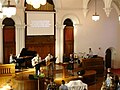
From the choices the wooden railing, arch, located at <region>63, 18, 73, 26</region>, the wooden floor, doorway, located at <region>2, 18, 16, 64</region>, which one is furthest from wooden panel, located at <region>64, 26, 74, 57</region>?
the wooden railing

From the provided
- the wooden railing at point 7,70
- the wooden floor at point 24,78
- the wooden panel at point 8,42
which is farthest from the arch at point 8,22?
the wooden floor at point 24,78

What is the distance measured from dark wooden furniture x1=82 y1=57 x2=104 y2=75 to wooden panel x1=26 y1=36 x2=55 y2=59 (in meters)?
2.33

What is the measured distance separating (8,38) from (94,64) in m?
5.83

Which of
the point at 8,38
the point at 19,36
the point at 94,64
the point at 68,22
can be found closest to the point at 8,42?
the point at 8,38

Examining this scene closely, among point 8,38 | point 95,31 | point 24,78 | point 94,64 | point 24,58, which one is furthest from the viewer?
point 95,31

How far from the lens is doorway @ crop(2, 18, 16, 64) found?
16.8 metres

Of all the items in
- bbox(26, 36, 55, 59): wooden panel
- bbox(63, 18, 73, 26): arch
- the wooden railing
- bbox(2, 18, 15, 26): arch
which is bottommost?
the wooden railing

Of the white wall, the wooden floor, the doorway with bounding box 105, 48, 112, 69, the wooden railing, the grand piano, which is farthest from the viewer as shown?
the doorway with bounding box 105, 48, 112, 69

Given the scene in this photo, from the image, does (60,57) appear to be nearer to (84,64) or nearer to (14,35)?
(84,64)

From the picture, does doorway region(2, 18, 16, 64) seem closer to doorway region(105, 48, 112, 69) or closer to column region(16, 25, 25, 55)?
column region(16, 25, 25, 55)

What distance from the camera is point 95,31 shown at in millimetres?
19906

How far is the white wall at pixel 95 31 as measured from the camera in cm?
1906

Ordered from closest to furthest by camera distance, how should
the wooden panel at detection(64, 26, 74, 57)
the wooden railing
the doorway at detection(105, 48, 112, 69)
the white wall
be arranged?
1. the wooden railing
2. the wooden panel at detection(64, 26, 74, 57)
3. the white wall
4. the doorway at detection(105, 48, 112, 69)

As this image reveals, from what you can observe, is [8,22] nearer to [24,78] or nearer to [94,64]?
[24,78]
